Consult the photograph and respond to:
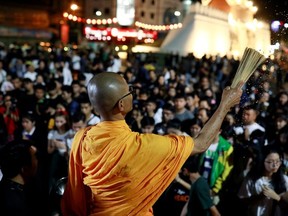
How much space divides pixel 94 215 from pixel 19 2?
138 ft

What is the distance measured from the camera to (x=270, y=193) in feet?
14.3

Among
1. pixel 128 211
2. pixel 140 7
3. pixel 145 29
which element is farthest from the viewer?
pixel 140 7

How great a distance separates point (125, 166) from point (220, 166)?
3.11 m

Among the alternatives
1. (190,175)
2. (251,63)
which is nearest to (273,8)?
(190,175)

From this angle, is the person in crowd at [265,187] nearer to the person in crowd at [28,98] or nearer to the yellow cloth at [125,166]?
the yellow cloth at [125,166]

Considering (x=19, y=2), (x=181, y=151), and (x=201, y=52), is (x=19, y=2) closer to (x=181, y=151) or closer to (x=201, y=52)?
(x=201, y=52)

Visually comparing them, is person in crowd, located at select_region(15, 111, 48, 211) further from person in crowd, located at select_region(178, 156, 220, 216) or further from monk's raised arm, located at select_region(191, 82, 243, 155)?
monk's raised arm, located at select_region(191, 82, 243, 155)

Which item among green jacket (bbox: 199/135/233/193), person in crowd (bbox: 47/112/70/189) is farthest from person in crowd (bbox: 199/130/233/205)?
person in crowd (bbox: 47/112/70/189)

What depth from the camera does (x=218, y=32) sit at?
3534 cm

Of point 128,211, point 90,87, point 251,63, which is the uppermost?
point 251,63

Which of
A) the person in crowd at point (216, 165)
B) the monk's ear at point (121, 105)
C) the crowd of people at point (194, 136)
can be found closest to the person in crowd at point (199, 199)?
the crowd of people at point (194, 136)

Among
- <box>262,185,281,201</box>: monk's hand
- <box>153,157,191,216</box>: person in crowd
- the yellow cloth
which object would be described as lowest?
<box>153,157,191,216</box>: person in crowd

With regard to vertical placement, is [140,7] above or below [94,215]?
above

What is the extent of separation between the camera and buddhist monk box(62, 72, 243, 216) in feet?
8.96
